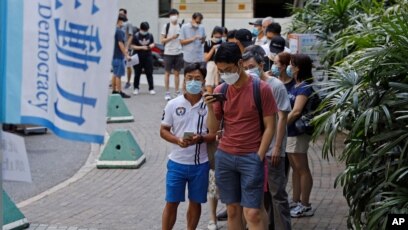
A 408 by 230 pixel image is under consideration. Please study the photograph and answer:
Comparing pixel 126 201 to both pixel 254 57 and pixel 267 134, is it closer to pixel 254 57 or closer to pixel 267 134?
pixel 254 57

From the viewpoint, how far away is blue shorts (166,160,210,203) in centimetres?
780

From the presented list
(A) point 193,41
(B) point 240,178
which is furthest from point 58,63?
(A) point 193,41

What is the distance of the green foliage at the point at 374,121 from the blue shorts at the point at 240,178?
607mm

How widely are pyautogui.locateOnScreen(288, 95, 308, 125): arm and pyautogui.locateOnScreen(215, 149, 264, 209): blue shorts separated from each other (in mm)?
1511

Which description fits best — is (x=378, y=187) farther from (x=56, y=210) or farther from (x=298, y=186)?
(x=56, y=210)

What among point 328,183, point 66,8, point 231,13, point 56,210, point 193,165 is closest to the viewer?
point 66,8

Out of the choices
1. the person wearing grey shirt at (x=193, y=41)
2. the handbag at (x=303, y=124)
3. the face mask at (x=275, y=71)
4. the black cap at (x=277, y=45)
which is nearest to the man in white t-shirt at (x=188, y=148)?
the face mask at (x=275, y=71)

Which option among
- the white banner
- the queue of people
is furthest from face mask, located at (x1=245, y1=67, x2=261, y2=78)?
the white banner

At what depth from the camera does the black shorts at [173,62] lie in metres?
18.9

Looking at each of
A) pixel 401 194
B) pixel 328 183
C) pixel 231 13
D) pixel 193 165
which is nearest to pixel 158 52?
pixel 231 13

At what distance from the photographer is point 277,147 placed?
7.73 m

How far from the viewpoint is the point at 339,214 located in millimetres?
9164

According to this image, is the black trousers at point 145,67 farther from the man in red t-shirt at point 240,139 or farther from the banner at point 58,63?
the banner at point 58,63

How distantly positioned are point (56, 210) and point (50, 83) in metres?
5.06
